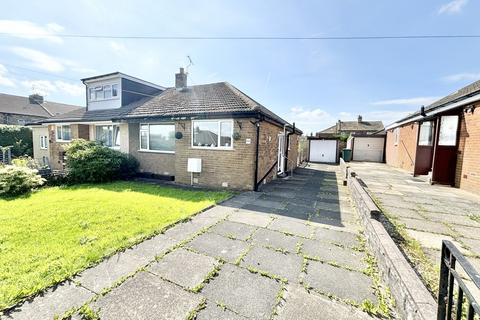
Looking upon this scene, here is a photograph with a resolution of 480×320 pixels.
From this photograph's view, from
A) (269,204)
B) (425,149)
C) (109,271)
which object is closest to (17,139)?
(109,271)

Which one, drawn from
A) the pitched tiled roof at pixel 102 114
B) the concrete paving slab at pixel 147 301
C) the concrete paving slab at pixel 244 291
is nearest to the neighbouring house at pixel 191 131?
the pitched tiled roof at pixel 102 114

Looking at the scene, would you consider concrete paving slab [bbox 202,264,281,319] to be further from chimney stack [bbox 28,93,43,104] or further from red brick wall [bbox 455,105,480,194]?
chimney stack [bbox 28,93,43,104]

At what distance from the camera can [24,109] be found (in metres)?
31.8

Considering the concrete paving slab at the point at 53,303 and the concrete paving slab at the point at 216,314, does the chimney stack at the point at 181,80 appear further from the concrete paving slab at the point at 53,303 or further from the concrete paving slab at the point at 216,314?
the concrete paving slab at the point at 216,314

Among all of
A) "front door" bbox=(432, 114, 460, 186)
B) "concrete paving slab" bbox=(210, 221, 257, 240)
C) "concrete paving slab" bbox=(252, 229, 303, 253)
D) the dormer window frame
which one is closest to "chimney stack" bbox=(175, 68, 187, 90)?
the dormer window frame

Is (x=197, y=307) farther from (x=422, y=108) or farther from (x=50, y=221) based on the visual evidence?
(x=422, y=108)

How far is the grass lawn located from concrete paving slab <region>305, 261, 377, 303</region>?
2.96 metres

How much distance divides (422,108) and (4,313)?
13468 mm

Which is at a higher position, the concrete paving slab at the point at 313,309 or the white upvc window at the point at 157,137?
the white upvc window at the point at 157,137

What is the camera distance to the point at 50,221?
4406 mm

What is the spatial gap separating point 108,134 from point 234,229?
11.3 metres

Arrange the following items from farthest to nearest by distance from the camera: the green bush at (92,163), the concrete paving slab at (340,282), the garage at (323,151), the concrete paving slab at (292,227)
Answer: the garage at (323,151) → the green bush at (92,163) → the concrete paving slab at (292,227) → the concrete paving slab at (340,282)

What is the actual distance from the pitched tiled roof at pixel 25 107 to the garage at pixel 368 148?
4508 centimetres

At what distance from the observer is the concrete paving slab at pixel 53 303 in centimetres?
204
